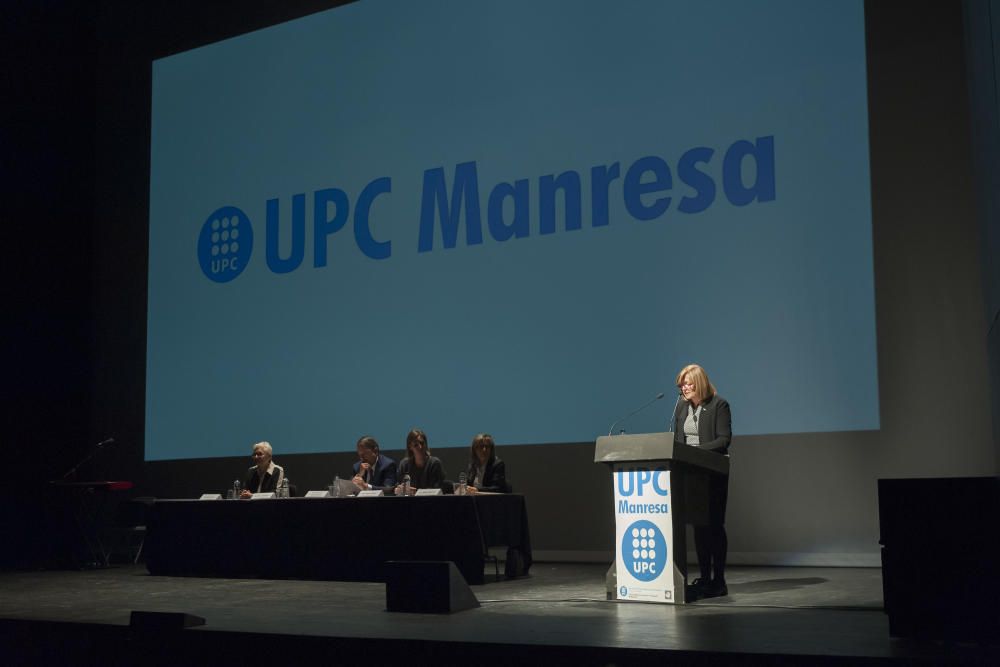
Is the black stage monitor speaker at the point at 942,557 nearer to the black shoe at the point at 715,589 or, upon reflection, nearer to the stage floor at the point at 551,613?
the stage floor at the point at 551,613

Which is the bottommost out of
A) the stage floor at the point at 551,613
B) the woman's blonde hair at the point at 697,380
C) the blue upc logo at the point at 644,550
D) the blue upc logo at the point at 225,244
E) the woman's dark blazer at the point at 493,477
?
the stage floor at the point at 551,613

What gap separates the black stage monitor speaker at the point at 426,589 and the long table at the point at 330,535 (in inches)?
43.4

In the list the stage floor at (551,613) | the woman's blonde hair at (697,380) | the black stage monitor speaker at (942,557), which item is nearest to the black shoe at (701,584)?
the stage floor at (551,613)

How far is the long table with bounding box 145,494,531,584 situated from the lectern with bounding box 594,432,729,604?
1.11 meters

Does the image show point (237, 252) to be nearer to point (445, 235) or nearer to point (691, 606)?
point (445, 235)

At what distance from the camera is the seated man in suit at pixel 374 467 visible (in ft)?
22.0

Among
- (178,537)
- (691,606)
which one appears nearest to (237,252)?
(178,537)

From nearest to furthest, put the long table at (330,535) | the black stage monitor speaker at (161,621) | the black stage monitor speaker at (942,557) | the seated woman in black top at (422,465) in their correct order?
the black stage monitor speaker at (942,557)
the black stage monitor speaker at (161,621)
the long table at (330,535)
the seated woman in black top at (422,465)

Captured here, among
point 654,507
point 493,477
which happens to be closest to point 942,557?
point 654,507

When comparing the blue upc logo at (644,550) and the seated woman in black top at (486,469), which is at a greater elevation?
the seated woman in black top at (486,469)

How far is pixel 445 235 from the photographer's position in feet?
24.4

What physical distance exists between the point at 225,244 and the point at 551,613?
5244 mm

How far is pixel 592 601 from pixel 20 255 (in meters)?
6.66

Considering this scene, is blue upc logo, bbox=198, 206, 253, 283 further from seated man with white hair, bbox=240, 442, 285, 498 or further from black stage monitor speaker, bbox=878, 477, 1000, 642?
black stage monitor speaker, bbox=878, 477, 1000, 642
